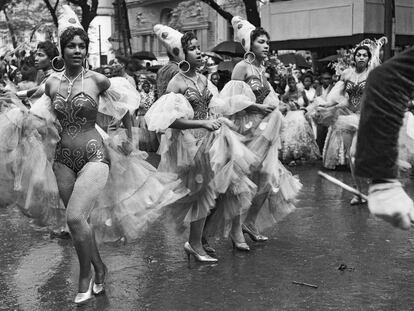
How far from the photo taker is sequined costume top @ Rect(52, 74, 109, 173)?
5.79m

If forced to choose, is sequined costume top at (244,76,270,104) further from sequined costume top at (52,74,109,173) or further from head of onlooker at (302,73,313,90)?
head of onlooker at (302,73,313,90)

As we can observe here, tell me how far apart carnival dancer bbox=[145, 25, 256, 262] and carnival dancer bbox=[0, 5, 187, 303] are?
332 millimetres

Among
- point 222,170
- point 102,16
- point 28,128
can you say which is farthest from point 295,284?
point 102,16

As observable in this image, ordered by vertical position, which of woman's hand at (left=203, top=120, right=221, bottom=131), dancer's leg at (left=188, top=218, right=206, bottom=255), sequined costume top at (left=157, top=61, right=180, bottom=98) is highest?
sequined costume top at (left=157, top=61, right=180, bottom=98)

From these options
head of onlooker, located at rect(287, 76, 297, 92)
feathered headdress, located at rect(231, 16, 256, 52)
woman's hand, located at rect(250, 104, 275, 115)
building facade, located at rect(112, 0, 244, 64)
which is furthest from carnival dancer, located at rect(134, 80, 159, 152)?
building facade, located at rect(112, 0, 244, 64)

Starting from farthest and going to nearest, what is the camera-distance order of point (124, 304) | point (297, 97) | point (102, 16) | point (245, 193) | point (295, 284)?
point (102, 16) → point (297, 97) → point (245, 193) → point (295, 284) → point (124, 304)

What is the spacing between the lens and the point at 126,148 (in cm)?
617

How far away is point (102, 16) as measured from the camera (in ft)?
187

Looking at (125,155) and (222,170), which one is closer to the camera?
(125,155)

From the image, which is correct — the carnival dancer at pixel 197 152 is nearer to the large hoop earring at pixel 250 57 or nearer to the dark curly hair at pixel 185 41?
the dark curly hair at pixel 185 41

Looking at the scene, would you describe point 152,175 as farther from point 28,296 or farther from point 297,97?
point 297,97

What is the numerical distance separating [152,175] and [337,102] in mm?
4574

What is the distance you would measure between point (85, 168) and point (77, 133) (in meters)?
0.28

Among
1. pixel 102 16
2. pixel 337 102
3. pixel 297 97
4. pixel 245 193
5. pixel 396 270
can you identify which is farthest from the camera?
pixel 102 16
